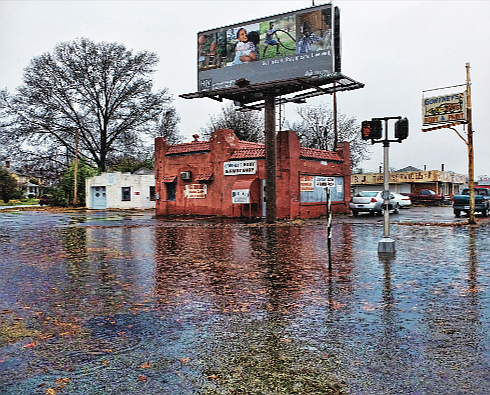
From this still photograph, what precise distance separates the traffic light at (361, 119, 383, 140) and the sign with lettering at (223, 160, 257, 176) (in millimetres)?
16454

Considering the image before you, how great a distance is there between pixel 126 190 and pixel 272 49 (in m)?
27.6

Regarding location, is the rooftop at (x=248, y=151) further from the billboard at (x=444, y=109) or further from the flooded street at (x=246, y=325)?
the flooded street at (x=246, y=325)

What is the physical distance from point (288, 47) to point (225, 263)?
610 inches

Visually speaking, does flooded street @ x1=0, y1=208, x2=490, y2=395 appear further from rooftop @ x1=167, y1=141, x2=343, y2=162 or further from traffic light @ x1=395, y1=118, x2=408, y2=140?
rooftop @ x1=167, y1=141, x2=343, y2=162

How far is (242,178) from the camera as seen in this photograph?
94.1ft

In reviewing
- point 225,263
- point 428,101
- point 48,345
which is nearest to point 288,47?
point 428,101

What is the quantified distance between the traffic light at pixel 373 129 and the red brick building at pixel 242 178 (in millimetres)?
14627

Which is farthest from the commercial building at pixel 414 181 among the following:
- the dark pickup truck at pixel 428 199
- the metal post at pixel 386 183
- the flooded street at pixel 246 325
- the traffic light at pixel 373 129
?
the flooded street at pixel 246 325

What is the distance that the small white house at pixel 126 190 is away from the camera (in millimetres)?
46438

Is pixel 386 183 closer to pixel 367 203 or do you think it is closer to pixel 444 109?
pixel 444 109

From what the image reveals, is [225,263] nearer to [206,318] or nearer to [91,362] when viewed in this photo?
[206,318]

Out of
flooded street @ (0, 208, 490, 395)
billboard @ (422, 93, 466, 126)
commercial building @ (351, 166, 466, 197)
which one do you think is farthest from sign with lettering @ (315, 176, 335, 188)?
commercial building @ (351, 166, 466, 197)

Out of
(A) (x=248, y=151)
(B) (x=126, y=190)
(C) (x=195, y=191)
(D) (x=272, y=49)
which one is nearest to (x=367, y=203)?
(A) (x=248, y=151)

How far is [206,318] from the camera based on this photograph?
5895 millimetres
